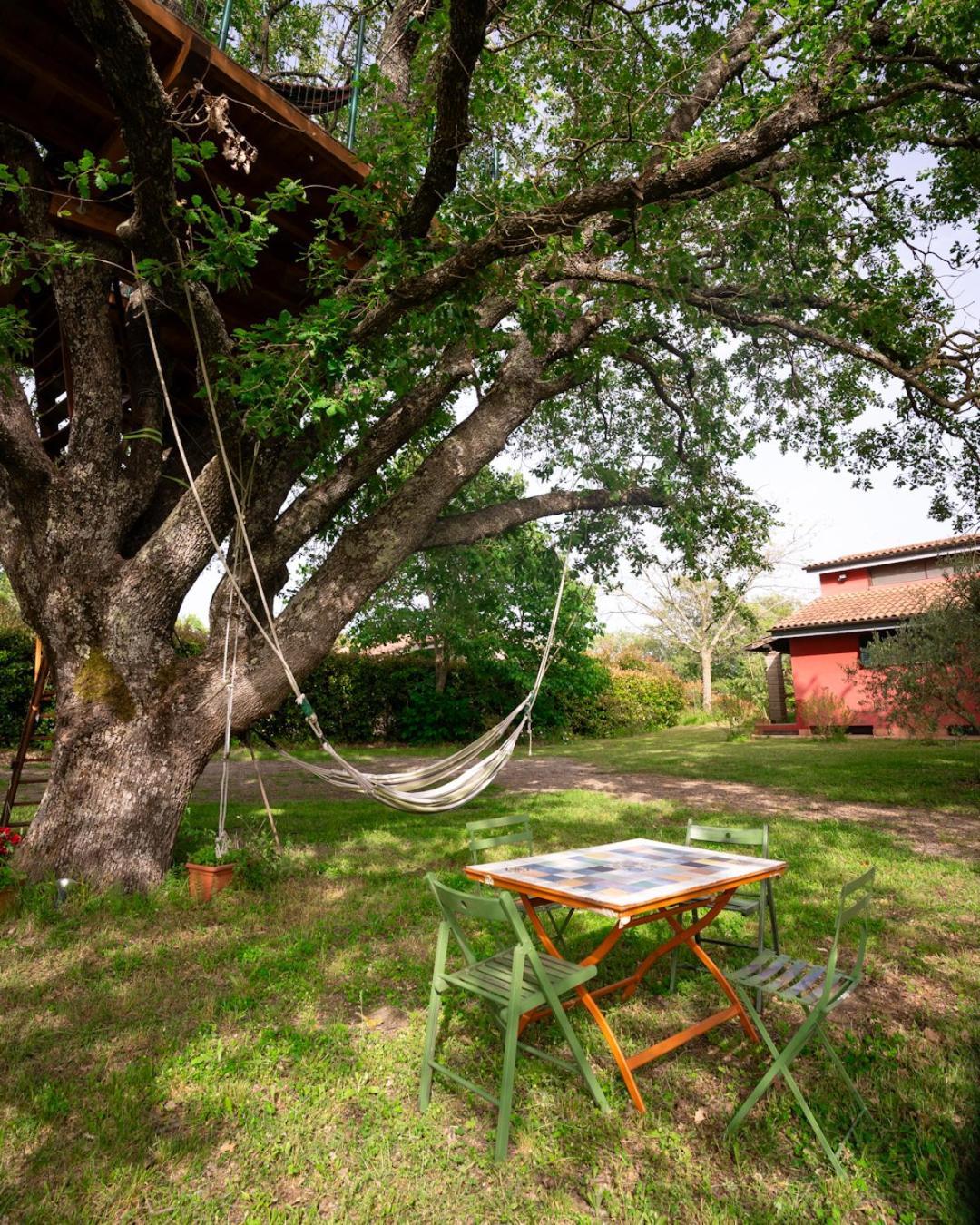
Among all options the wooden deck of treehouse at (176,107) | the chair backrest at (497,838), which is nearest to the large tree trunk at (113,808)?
the wooden deck of treehouse at (176,107)

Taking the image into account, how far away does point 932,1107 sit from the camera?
2.27 metres

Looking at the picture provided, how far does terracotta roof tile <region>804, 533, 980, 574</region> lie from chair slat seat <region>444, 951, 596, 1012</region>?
15.8 metres

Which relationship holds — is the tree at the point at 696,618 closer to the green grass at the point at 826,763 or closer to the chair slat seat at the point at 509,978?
the green grass at the point at 826,763

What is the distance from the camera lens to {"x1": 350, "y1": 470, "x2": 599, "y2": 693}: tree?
360 inches

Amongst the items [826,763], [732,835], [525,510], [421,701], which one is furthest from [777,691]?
[732,835]

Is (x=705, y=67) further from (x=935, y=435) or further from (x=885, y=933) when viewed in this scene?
(x=885, y=933)

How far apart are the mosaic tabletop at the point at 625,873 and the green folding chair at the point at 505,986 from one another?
24 centimetres

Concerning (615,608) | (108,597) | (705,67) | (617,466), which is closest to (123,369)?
(108,597)

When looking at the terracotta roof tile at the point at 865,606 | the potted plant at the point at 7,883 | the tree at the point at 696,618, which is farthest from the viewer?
the tree at the point at 696,618

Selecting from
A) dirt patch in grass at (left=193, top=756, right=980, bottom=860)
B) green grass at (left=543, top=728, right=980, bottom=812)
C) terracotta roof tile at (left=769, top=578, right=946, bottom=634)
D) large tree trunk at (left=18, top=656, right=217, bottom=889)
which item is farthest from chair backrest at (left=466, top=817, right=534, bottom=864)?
terracotta roof tile at (left=769, top=578, right=946, bottom=634)

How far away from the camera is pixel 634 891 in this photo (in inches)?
94.2

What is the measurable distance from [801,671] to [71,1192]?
16.6m

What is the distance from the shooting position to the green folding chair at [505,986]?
2.08 m

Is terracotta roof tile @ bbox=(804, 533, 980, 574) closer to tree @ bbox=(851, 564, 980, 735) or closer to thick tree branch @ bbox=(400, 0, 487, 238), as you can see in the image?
tree @ bbox=(851, 564, 980, 735)
